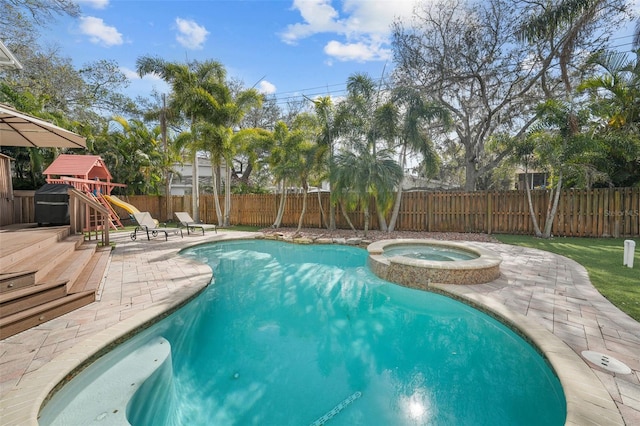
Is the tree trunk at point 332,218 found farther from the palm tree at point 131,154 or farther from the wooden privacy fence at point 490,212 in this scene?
the palm tree at point 131,154

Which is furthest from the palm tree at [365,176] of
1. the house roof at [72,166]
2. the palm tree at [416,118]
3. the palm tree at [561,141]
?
the house roof at [72,166]

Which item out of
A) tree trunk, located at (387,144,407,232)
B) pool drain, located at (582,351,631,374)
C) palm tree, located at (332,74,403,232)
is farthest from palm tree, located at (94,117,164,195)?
pool drain, located at (582,351,631,374)

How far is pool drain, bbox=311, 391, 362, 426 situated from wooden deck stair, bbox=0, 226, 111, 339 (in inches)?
132

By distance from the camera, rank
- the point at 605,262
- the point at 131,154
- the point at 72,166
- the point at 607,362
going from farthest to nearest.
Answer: the point at 131,154, the point at 72,166, the point at 605,262, the point at 607,362

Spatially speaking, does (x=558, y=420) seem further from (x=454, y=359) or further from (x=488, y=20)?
(x=488, y=20)

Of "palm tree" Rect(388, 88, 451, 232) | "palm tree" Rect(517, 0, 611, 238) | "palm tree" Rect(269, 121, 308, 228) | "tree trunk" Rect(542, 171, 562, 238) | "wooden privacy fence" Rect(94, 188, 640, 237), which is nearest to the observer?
"palm tree" Rect(517, 0, 611, 238)

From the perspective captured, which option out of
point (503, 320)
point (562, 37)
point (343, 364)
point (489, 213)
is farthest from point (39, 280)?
point (562, 37)

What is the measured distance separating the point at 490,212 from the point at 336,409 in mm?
10179

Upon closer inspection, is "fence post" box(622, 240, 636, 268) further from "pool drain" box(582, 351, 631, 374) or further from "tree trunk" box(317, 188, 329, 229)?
"tree trunk" box(317, 188, 329, 229)

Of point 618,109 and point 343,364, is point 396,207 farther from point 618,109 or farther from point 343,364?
point 343,364

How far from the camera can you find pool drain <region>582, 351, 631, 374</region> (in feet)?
7.68

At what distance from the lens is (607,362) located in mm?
2434

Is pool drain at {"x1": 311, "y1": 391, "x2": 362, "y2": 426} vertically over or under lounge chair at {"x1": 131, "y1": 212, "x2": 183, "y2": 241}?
under

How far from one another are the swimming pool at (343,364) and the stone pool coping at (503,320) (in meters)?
0.14
